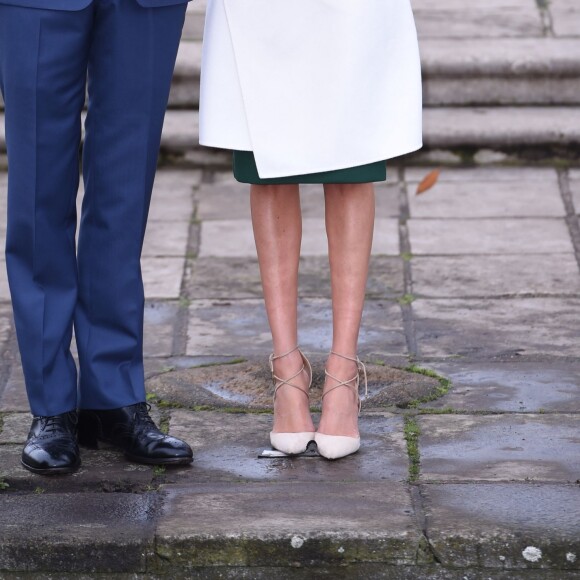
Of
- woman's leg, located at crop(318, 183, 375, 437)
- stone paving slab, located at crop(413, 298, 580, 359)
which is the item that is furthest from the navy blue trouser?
stone paving slab, located at crop(413, 298, 580, 359)

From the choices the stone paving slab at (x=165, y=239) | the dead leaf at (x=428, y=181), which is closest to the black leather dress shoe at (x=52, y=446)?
the stone paving slab at (x=165, y=239)

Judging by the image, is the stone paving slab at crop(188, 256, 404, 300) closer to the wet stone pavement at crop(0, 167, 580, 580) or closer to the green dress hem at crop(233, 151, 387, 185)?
the wet stone pavement at crop(0, 167, 580, 580)

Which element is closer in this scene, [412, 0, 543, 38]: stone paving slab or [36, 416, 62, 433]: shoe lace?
[36, 416, 62, 433]: shoe lace

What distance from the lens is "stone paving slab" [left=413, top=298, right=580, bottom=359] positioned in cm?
371

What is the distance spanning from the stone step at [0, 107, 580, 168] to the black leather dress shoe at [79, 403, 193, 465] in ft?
9.22

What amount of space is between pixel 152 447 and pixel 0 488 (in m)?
0.34

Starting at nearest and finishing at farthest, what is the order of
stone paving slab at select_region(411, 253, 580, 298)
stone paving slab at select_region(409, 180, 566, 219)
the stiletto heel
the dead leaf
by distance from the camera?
the stiletto heel, stone paving slab at select_region(411, 253, 580, 298), stone paving slab at select_region(409, 180, 566, 219), the dead leaf

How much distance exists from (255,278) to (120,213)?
1.55 meters

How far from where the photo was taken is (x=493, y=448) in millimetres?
2996

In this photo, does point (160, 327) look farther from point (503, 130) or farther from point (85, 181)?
point (503, 130)

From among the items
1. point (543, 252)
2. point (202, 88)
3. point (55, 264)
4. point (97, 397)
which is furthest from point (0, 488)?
point (543, 252)

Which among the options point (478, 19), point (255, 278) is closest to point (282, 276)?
point (255, 278)

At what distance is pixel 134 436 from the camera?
296 cm

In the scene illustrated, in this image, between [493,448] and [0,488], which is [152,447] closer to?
[0,488]
